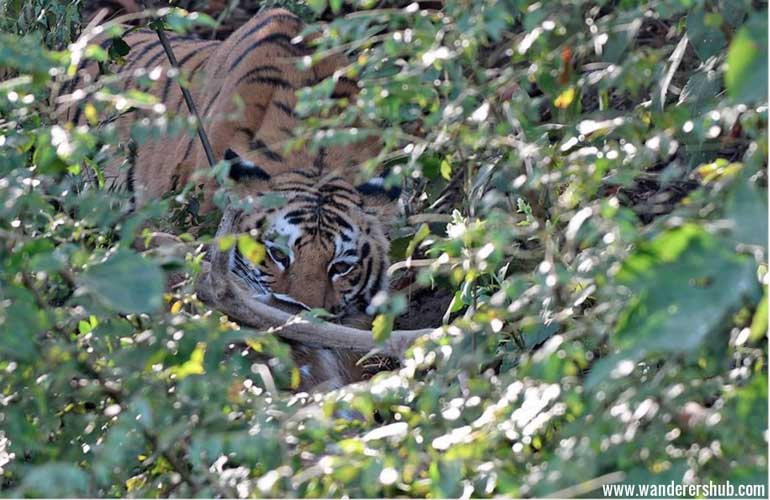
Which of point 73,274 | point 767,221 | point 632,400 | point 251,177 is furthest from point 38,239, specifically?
point 251,177

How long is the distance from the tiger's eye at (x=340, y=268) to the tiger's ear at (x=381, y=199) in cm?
25

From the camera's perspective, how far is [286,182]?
4.52 metres

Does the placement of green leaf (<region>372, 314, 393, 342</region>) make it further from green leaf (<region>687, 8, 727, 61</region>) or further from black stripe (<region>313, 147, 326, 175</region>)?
black stripe (<region>313, 147, 326, 175</region>)

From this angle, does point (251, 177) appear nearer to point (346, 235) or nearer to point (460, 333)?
point (346, 235)

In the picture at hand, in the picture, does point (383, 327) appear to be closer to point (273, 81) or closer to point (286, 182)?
point (286, 182)

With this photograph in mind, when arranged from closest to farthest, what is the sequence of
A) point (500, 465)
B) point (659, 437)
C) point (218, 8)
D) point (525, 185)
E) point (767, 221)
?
point (767, 221) → point (659, 437) → point (500, 465) → point (525, 185) → point (218, 8)

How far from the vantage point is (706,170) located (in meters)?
1.84

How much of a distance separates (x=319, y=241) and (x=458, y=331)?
2565 millimetres

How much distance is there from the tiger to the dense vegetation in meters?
2.00

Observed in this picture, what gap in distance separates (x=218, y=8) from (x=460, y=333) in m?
5.06

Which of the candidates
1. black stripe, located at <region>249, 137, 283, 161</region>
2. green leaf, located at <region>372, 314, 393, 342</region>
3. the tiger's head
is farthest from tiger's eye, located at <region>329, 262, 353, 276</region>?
green leaf, located at <region>372, 314, 393, 342</region>

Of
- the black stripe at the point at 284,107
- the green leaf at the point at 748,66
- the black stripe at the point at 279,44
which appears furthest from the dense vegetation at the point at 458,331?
the black stripe at the point at 279,44

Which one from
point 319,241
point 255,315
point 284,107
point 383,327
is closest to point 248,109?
point 284,107

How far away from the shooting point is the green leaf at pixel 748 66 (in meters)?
1.29
